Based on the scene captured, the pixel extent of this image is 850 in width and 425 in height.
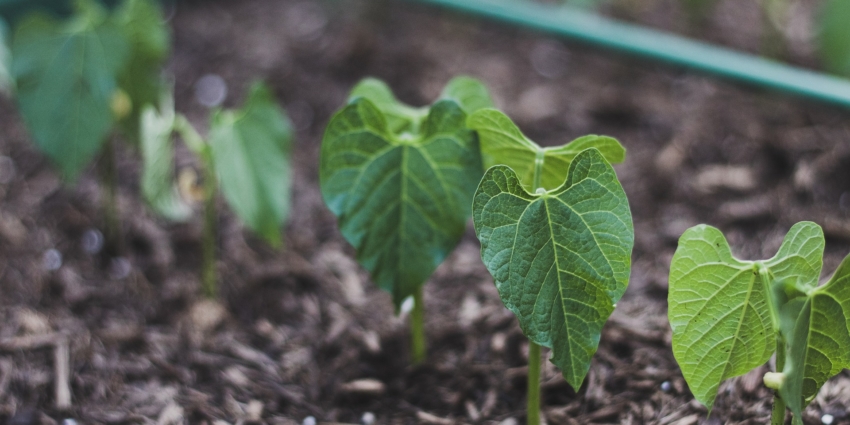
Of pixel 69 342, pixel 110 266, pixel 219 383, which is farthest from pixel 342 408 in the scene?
pixel 110 266

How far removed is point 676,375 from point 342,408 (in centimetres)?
62

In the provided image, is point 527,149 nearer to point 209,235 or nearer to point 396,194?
point 396,194

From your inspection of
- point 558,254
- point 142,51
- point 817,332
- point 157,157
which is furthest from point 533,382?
point 142,51

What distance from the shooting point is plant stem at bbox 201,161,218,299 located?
1553 mm

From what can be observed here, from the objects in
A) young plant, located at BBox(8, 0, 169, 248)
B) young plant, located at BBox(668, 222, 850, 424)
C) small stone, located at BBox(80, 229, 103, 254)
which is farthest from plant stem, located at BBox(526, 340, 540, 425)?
small stone, located at BBox(80, 229, 103, 254)

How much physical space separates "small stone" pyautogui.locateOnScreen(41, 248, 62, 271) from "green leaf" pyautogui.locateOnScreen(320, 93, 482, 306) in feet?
3.38

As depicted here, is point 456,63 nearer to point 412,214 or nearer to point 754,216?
point 754,216

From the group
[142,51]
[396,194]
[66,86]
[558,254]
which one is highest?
[142,51]

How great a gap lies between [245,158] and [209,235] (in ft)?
0.76

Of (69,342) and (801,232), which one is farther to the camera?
(69,342)

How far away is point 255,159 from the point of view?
1516mm

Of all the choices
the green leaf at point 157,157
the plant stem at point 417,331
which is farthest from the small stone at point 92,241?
the plant stem at point 417,331

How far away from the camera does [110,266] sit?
187 centimetres

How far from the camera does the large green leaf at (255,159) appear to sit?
147 cm
